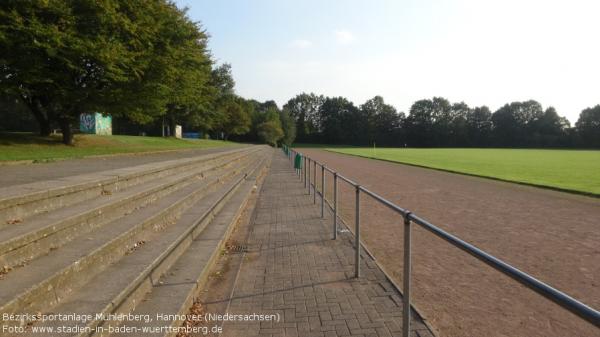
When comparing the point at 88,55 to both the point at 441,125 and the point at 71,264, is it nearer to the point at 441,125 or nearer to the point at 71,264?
the point at 71,264

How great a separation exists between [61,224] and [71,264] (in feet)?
2.67

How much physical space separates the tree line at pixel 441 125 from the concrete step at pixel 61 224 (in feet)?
363

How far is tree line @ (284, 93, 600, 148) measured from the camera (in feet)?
352

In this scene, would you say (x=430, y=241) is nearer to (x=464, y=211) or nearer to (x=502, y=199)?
(x=464, y=211)

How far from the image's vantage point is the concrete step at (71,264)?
9.48 feet

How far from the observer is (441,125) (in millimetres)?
118625

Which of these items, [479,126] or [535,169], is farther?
[479,126]

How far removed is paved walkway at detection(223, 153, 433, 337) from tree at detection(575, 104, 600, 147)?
384ft

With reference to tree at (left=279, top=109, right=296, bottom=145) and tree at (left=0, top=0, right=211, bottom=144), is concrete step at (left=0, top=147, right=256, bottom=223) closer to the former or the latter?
tree at (left=0, top=0, right=211, bottom=144)

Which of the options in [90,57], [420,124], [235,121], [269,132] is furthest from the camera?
[420,124]

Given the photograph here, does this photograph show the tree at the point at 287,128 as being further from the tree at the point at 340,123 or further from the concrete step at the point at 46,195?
the concrete step at the point at 46,195

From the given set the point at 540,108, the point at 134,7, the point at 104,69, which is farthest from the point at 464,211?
the point at 540,108

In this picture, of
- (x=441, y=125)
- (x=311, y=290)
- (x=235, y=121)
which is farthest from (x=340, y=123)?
→ (x=311, y=290)

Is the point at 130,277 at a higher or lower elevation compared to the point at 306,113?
lower
